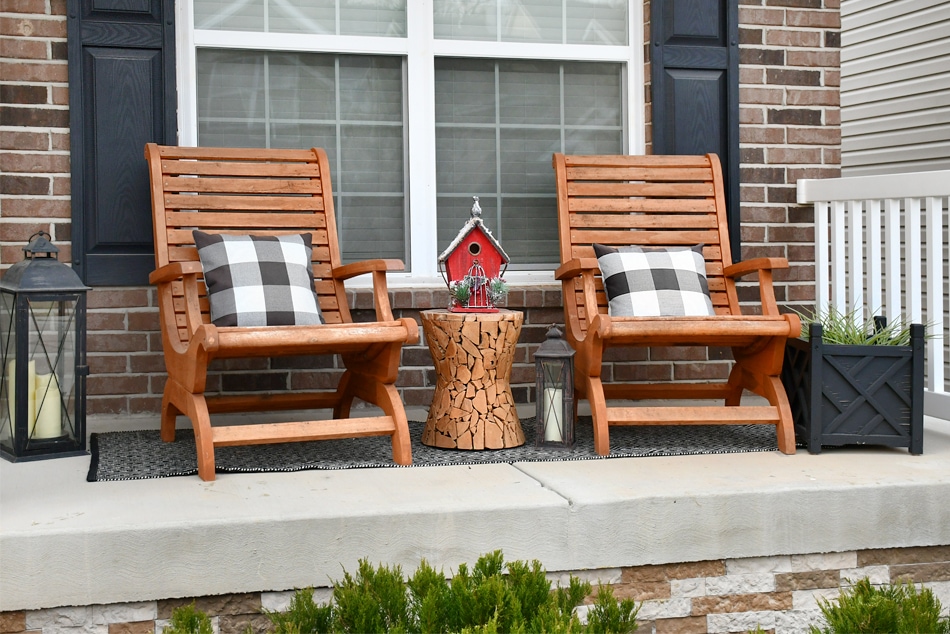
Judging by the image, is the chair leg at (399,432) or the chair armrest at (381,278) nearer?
the chair leg at (399,432)

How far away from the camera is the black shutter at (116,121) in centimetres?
351

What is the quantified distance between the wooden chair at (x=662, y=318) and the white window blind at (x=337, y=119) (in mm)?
702

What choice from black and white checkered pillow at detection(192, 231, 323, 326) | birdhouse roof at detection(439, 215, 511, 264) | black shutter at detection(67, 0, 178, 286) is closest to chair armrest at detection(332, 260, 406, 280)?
black and white checkered pillow at detection(192, 231, 323, 326)

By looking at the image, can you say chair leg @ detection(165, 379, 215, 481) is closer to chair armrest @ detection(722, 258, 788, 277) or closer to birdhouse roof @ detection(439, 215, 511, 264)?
birdhouse roof @ detection(439, 215, 511, 264)

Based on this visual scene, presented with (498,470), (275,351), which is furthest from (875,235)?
(275,351)

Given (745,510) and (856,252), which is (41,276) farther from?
(856,252)

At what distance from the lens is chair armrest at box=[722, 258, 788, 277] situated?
3.14 meters

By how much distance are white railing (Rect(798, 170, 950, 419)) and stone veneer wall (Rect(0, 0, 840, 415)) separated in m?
0.21

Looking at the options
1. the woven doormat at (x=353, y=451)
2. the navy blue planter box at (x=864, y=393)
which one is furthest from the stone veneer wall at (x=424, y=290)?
the navy blue planter box at (x=864, y=393)

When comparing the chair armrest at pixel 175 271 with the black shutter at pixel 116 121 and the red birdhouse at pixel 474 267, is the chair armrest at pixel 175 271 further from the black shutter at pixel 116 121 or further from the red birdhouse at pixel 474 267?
the red birdhouse at pixel 474 267

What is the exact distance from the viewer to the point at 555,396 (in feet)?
10.1

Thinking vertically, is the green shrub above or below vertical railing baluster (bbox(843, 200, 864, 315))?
below

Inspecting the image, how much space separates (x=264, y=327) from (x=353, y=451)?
1.84 feet

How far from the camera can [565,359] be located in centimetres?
306
